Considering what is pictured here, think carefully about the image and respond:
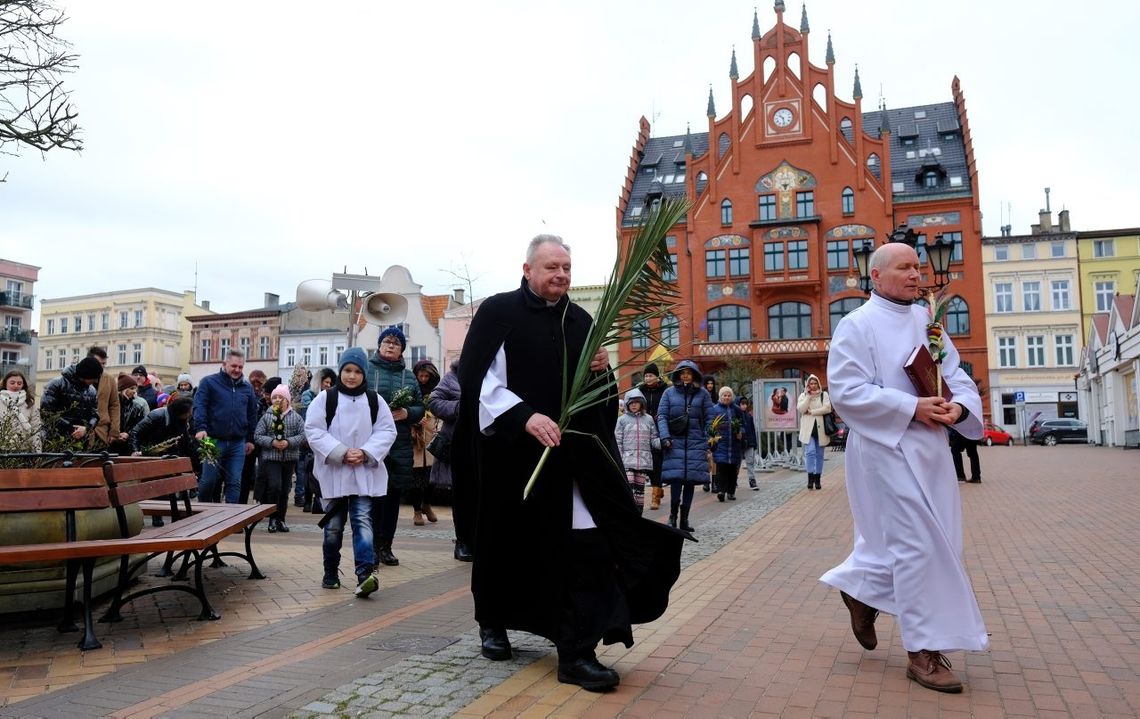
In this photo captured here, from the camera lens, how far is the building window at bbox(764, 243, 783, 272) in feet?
174

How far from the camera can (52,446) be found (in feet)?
21.4

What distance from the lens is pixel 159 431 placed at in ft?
35.6

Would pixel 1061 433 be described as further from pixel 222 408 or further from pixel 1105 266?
pixel 222 408

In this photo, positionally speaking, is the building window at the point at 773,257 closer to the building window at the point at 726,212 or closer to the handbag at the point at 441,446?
the building window at the point at 726,212

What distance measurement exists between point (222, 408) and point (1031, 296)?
6186 cm

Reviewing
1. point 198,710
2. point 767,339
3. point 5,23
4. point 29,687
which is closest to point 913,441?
point 198,710

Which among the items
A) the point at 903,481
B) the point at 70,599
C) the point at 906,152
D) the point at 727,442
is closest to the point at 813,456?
the point at 727,442

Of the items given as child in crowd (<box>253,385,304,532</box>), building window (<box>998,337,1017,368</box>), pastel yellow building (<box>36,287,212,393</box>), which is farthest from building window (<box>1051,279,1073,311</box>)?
pastel yellow building (<box>36,287,212,393</box>)

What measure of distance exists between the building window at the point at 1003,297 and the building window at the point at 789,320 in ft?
57.0

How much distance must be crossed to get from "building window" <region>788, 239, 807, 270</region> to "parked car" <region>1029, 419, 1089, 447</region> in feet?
50.8

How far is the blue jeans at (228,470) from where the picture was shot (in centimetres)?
1027

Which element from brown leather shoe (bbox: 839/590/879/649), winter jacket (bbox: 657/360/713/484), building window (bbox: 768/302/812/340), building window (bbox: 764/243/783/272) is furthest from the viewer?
building window (bbox: 764/243/783/272)

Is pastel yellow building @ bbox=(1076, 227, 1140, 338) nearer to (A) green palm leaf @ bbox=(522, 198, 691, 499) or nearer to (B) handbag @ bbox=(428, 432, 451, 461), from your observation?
(B) handbag @ bbox=(428, 432, 451, 461)

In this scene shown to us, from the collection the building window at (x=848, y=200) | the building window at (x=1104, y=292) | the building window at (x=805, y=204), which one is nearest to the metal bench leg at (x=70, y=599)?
the building window at (x=805, y=204)
